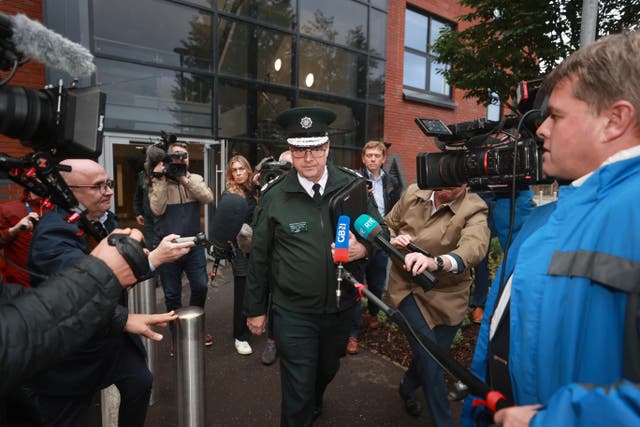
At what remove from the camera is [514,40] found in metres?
6.11

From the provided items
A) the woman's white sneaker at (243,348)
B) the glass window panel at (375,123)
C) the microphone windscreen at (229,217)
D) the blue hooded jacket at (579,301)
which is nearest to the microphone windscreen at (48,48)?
the blue hooded jacket at (579,301)

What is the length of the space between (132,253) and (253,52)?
24.1ft

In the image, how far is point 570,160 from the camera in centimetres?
110

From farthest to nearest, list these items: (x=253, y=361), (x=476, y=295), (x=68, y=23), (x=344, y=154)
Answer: (x=344, y=154) → (x=68, y=23) → (x=476, y=295) → (x=253, y=361)

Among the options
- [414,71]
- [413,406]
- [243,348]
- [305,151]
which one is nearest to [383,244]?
[305,151]

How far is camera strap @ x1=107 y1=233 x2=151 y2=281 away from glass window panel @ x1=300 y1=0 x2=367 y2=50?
820cm

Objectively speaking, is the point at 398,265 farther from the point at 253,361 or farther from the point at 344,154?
the point at 344,154

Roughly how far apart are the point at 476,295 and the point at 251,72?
5.86m

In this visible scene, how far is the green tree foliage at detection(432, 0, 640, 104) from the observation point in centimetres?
541

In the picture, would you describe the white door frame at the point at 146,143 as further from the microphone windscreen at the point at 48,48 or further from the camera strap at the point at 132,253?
the camera strap at the point at 132,253

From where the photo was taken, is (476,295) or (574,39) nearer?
(476,295)

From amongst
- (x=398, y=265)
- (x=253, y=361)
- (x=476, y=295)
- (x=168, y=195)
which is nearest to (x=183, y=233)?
(x=168, y=195)

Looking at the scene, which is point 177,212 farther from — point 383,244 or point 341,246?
point 383,244

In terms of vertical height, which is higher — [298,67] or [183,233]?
[298,67]
